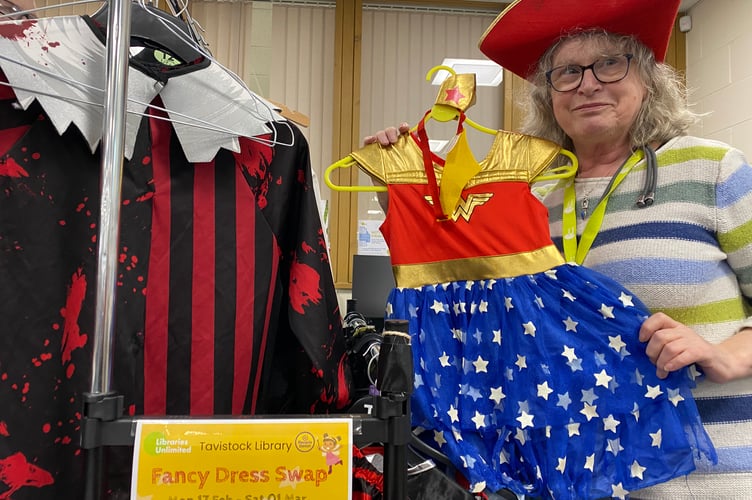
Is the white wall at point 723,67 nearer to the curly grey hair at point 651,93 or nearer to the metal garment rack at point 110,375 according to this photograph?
the curly grey hair at point 651,93

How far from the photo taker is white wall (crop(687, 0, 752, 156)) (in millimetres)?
3027

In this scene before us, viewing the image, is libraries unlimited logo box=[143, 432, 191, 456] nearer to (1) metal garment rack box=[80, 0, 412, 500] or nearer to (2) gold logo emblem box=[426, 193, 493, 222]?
(1) metal garment rack box=[80, 0, 412, 500]

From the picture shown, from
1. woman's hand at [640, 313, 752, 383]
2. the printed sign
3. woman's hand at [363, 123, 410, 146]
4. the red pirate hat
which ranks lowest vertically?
the printed sign

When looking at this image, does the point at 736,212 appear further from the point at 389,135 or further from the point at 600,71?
the point at 389,135

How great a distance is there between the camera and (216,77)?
2.69 ft

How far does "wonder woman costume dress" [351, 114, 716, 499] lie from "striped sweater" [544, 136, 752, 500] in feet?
0.25

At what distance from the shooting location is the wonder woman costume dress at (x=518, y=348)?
2.76 feet

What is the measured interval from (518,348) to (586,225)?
1.01 feet

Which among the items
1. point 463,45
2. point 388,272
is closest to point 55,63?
point 388,272

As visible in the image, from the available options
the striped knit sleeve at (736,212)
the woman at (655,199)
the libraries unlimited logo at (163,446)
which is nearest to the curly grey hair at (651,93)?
the woman at (655,199)

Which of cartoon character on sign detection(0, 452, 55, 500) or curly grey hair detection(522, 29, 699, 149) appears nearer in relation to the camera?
cartoon character on sign detection(0, 452, 55, 500)

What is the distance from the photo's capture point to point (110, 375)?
0.58 metres

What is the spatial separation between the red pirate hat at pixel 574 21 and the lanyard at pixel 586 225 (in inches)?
9.5

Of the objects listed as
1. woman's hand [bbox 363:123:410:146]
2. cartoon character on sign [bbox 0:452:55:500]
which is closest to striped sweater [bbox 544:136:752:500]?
woman's hand [bbox 363:123:410:146]
